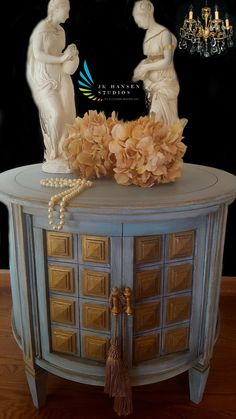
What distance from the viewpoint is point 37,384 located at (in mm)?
1363

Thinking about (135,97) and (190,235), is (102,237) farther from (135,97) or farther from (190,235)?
(135,97)

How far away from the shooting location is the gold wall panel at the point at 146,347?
1204 millimetres

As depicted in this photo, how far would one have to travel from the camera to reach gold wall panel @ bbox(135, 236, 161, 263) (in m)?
1.11

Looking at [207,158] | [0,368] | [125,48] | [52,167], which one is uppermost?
[125,48]

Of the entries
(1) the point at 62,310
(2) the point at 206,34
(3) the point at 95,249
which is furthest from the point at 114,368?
(2) the point at 206,34

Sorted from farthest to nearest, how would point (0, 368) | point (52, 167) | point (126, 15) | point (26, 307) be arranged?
point (126, 15) < point (0, 368) < point (52, 167) < point (26, 307)

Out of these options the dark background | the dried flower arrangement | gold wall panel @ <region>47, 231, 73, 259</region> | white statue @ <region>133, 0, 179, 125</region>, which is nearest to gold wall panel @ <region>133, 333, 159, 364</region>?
gold wall panel @ <region>47, 231, 73, 259</region>

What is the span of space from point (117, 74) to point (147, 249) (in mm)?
1021

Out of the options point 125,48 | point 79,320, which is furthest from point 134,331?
point 125,48

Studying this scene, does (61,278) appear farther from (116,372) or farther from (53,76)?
(53,76)

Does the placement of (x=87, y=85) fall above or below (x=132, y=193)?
above

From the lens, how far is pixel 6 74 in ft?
6.28

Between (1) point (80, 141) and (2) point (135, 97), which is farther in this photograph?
(2) point (135, 97)

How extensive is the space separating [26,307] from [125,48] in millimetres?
1214
